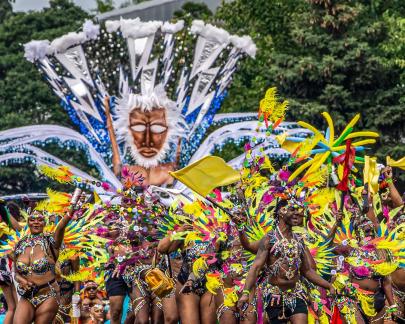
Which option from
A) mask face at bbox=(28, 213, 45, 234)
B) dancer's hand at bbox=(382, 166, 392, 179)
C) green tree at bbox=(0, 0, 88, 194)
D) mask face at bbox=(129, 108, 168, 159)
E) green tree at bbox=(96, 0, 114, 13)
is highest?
green tree at bbox=(96, 0, 114, 13)

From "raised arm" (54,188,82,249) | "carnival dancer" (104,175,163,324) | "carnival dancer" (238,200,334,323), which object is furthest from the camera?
"carnival dancer" (104,175,163,324)

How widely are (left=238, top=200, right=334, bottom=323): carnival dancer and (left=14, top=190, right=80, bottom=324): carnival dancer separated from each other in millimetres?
2283

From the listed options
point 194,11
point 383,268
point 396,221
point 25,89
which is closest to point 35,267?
point 383,268

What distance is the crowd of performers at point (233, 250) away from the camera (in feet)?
37.5

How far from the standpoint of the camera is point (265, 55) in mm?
30594

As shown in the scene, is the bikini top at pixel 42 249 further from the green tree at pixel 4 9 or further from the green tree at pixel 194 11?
the green tree at pixel 4 9

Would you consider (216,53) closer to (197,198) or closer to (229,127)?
(229,127)

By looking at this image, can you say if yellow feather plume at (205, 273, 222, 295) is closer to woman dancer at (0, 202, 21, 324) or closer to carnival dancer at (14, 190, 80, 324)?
carnival dancer at (14, 190, 80, 324)

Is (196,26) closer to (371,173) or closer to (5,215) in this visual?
(5,215)

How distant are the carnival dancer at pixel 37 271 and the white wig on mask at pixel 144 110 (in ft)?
28.3

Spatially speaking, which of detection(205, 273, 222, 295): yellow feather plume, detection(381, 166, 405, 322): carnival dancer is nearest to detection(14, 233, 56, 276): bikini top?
detection(205, 273, 222, 295): yellow feather plume

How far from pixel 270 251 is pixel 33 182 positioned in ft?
88.9

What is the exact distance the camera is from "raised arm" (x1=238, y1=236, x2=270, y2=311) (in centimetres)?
1087

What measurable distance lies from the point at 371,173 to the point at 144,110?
845cm
